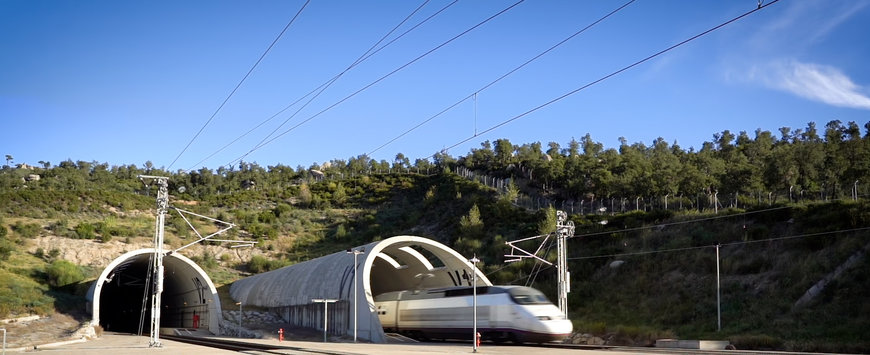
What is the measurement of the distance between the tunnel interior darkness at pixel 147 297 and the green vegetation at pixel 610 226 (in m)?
4.25

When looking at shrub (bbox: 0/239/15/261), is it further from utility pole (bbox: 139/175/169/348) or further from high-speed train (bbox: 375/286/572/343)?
high-speed train (bbox: 375/286/572/343)

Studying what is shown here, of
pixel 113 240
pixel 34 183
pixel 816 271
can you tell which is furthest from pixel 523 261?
pixel 34 183

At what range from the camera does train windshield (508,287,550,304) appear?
34.6 meters

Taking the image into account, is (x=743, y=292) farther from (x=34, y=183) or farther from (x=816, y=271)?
(x=34, y=183)

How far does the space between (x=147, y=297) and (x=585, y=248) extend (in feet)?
145

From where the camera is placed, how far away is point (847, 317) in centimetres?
3866

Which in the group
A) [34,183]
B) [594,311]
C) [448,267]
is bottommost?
[594,311]

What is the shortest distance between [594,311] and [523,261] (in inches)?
557

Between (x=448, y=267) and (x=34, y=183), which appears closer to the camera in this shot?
(x=448, y=267)

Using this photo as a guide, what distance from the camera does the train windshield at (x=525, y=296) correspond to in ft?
113

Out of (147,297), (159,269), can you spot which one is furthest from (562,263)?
(147,297)

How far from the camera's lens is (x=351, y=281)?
4312 cm

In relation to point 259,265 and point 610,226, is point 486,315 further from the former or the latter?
point 259,265

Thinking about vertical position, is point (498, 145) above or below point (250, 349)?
above
